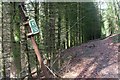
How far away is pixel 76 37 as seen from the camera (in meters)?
16.0

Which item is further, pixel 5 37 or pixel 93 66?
pixel 93 66

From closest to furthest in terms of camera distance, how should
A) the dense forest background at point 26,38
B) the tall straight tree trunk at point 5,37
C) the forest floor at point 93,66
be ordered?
the dense forest background at point 26,38, the tall straight tree trunk at point 5,37, the forest floor at point 93,66

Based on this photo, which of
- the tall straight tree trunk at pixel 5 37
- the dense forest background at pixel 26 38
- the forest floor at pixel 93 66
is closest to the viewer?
the dense forest background at pixel 26 38

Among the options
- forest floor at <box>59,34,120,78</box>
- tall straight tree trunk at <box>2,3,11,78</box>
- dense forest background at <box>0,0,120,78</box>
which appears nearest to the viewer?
dense forest background at <box>0,0,120,78</box>

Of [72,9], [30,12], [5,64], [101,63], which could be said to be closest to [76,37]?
[72,9]

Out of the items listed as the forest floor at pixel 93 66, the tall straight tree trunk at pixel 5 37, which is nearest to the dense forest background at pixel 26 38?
the tall straight tree trunk at pixel 5 37

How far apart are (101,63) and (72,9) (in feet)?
17.0

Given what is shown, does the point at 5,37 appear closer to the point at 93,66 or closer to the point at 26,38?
the point at 26,38

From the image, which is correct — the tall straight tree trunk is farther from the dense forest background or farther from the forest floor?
the forest floor

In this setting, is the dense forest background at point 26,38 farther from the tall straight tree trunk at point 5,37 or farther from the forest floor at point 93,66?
the forest floor at point 93,66

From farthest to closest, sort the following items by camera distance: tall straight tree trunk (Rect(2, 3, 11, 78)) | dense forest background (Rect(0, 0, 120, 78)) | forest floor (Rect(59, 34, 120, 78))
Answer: forest floor (Rect(59, 34, 120, 78))
tall straight tree trunk (Rect(2, 3, 11, 78))
dense forest background (Rect(0, 0, 120, 78))

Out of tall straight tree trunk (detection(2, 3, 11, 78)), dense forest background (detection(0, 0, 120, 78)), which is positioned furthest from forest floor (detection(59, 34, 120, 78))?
tall straight tree trunk (detection(2, 3, 11, 78))

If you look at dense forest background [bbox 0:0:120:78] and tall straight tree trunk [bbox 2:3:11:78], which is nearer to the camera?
dense forest background [bbox 0:0:120:78]

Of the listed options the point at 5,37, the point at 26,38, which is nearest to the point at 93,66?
the point at 26,38
